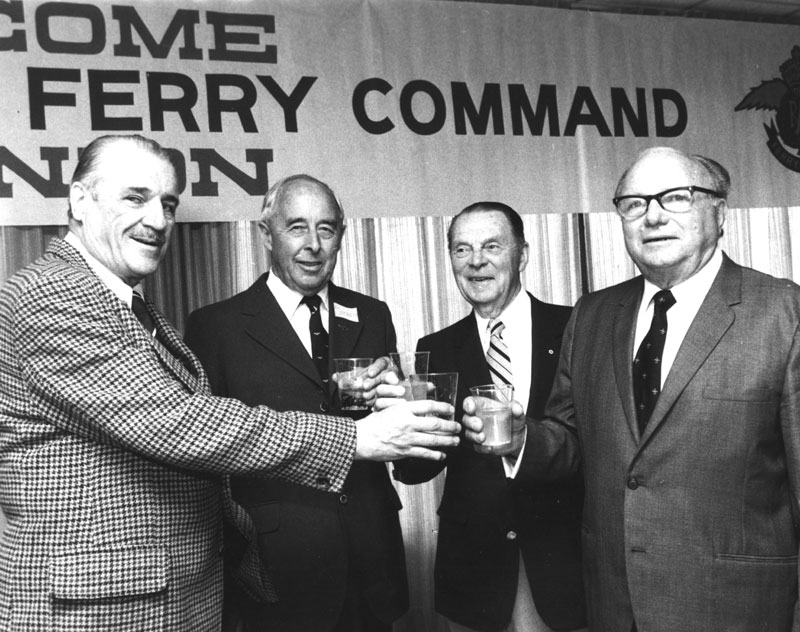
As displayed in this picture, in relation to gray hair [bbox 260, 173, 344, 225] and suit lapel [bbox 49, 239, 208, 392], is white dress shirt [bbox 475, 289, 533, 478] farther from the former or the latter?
suit lapel [bbox 49, 239, 208, 392]

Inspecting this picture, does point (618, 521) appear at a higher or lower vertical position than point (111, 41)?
lower

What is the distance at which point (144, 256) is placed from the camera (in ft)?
7.68

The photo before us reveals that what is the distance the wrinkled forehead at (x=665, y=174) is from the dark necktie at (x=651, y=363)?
1.05ft

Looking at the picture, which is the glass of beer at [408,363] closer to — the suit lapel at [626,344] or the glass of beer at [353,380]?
the glass of beer at [353,380]

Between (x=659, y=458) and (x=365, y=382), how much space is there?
90cm

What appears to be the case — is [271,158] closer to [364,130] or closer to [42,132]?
[364,130]

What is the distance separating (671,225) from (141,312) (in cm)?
157

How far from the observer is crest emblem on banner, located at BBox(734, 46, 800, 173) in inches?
182

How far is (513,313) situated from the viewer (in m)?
3.13

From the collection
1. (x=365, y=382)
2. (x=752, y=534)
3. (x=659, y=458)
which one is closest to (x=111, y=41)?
(x=365, y=382)

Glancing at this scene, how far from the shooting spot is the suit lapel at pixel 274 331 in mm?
2879

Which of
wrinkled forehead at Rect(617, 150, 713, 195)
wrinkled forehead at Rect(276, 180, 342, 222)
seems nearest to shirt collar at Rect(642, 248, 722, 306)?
wrinkled forehead at Rect(617, 150, 713, 195)

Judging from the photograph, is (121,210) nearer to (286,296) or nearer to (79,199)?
(79,199)

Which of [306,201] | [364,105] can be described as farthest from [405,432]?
[364,105]
